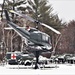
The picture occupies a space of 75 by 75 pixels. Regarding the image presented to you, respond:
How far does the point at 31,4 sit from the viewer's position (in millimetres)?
61000

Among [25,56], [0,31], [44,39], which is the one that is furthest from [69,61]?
[0,31]

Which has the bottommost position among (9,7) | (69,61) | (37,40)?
(69,61)

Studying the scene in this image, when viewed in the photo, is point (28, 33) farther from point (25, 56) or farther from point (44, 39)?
point (25, 56)

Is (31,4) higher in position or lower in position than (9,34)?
higher

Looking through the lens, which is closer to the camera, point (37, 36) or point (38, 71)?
point (38, 71)

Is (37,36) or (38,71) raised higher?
(37,36)

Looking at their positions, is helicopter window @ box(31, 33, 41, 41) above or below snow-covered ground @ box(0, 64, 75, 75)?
above

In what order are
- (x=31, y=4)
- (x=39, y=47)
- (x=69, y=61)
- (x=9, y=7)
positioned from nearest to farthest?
(x=39, y=47) → (x=69, y=61) → (x=9, y=7) → (x=31, y=4)

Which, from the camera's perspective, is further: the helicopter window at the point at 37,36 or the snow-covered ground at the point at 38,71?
the helicopter window at the point at 37,36

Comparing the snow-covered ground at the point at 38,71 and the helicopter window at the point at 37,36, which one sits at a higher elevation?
the helicopter window at the point at 37,36

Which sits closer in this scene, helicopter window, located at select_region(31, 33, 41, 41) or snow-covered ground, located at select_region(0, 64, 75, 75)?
snow-covered ground, located at select_region(0, 64, 75, 75)

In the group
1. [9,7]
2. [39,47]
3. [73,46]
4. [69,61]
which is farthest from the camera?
[73,46]

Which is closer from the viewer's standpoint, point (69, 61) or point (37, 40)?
point (37, 40)

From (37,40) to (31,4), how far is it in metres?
33.5
